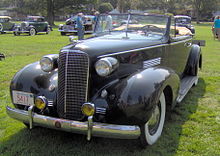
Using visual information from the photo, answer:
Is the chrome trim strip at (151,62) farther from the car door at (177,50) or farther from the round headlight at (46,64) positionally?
the round headlight at (46,64)

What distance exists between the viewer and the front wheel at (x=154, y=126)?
3.05m

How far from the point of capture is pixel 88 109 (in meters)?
2.85

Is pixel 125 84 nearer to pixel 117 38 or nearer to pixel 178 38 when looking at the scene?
pixel 117 38

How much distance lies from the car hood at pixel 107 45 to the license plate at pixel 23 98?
82cm

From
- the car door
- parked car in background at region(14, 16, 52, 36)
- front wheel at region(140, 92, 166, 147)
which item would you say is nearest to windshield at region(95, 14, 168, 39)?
the car door

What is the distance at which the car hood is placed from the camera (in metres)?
3.06

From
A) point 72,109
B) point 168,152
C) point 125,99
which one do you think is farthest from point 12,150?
point 168,152

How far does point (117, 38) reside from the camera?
393 centimetres

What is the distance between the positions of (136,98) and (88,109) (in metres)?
0.58

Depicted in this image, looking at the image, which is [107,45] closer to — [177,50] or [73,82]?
[73,82]

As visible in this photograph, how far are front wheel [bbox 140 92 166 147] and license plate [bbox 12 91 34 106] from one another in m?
1.54

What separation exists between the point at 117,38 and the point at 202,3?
6042 cm

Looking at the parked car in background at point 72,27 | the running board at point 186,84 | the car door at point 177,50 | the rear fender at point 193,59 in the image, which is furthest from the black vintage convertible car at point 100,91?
the parked car in background at point 72,27

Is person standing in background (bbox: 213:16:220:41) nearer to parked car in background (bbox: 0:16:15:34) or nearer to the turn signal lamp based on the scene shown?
the turn signal lamp
